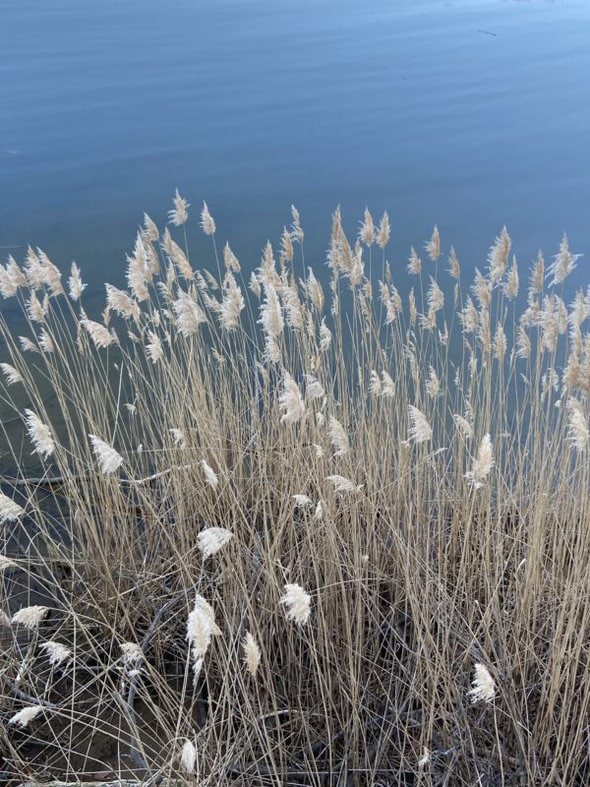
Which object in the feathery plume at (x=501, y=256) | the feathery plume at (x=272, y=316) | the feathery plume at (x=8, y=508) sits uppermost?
the feathery plume at (x=272, y=316)

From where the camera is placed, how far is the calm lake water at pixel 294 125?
6988 mm

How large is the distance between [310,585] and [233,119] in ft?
25.7

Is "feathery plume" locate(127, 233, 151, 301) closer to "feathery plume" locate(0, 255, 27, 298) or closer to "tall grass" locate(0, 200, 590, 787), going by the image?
"tall grass" locate(0, 200, 590, 787)

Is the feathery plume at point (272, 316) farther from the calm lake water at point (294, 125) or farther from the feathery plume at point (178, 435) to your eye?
the calm lake water at point (294, 125)

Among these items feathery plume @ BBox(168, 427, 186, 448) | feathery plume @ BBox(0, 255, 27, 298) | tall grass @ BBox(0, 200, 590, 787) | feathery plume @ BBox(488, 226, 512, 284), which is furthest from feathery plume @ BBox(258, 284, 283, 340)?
feathery plume @ BBox(0, 255, 27, 298)

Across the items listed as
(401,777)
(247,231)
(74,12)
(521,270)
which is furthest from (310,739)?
(74,12)

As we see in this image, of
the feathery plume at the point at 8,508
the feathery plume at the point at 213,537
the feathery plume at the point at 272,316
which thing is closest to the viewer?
the feathery plume at the point at 213,537

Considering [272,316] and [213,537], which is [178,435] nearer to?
[272,316]

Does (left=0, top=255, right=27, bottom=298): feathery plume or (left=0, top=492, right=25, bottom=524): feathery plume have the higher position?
(left=0, top=255, right=27, bottom=298): feathery plume

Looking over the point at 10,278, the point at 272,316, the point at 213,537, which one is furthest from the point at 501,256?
the point at 10,278

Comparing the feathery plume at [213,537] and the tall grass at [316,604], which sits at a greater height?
the feathery plume at [213,537]

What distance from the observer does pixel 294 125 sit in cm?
918

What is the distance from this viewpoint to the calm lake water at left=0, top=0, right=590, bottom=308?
699 cm

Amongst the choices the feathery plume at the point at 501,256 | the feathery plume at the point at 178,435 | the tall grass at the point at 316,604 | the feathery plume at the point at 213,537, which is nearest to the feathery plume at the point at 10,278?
the tall grass at the point at 316,604
